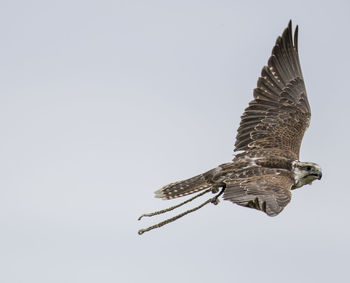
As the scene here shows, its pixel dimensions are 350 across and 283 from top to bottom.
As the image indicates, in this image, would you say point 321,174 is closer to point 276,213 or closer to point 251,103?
point 251,103

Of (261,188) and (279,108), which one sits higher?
(279,108)

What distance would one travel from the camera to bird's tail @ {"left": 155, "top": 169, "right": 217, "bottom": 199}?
17438mm

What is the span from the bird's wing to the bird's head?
248 mm

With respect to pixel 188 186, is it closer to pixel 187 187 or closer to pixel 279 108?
pixel 187 187

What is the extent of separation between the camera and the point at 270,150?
60.0 ft

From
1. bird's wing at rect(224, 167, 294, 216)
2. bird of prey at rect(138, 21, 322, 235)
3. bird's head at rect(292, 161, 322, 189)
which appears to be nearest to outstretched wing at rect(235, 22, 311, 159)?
bird of prey at rect(138, 21, 322, 235)

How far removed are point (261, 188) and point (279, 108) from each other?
375 centimetres

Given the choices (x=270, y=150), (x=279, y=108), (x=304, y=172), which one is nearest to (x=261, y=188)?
(x=304, y=172)

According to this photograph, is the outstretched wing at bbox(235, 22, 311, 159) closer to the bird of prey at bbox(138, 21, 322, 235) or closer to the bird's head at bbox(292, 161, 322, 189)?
the bird of prey at bbox(138, 21, 322, 235)

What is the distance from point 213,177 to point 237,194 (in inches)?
68.9

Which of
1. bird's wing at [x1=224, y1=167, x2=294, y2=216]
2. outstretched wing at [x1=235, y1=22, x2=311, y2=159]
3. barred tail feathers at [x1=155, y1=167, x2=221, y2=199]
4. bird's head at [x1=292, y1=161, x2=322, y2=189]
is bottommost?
bird's wing at [x1=224, y1=167, x2=294, y2=216]

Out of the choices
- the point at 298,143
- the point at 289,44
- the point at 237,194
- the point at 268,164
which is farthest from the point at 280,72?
the point at 237,194

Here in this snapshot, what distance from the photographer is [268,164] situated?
17516mm

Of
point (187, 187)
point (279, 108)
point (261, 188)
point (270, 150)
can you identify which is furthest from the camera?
point (279, 108)
